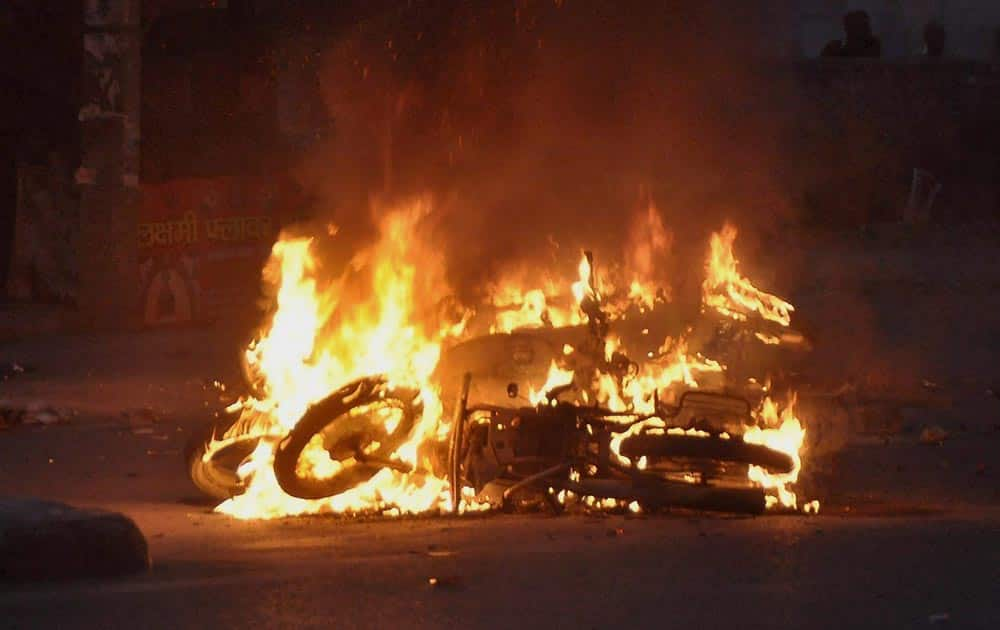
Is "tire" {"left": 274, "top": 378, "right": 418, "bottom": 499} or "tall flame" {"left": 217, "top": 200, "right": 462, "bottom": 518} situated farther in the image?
"tall flame" {"left": 217, "top": 200, "right": 462, "bottom": 518}

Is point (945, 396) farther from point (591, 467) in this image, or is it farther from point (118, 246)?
point (118, 246)

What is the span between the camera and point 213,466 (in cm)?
936

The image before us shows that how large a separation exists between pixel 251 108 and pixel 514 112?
8.74 m

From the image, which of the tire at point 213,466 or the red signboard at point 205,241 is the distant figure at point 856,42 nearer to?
the red signboard at point 205,241

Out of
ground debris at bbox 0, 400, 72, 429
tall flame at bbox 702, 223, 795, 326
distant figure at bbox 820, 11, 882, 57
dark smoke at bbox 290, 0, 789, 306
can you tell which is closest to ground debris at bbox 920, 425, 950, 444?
tall flame at bbox 702, 223, 795, 326

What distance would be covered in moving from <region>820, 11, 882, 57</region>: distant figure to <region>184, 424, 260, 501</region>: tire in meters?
26.6

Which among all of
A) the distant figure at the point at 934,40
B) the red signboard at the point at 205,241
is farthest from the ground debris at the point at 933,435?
the distant figure at the point at 934,40

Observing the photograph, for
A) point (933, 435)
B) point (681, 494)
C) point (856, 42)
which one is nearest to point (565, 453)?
point (681, 494)

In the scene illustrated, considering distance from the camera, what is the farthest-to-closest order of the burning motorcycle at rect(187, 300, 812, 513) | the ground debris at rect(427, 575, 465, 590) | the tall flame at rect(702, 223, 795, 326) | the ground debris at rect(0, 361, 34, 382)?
the ground debris at rect(0, 361, 34, 382) → the tall flame at rect(702, 223, 795, 326) → the burning motorcycle at rect(187, 300, 812, 513) → the ground debris at rect(427, 575, 465, 590)

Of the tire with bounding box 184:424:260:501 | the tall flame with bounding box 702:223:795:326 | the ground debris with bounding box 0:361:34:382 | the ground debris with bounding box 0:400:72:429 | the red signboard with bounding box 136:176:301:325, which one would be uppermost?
the red signboard with bounding box 136:176:301:325

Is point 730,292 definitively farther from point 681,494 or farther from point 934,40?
point 934,40

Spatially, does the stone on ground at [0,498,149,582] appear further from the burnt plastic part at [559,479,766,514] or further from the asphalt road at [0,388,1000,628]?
the burnt plastic part at [559,479,766,514]

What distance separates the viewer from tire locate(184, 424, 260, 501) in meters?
9.30

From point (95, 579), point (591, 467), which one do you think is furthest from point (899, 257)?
point (95, 579)
